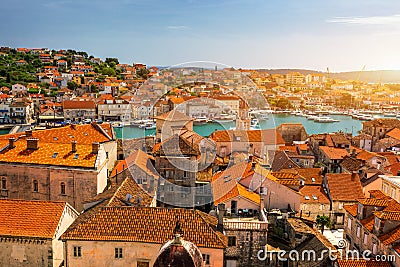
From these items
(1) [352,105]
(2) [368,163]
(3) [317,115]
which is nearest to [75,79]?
(3) [317,115]

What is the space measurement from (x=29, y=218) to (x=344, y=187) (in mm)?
12652

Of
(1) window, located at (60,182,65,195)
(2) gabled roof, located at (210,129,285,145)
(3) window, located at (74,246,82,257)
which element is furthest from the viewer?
(2) gabled roof, located at (210,129,285,145)

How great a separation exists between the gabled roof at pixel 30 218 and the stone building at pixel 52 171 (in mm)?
3755

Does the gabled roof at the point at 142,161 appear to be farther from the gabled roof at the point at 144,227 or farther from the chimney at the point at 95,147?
the gabled roof at the point at 144,227

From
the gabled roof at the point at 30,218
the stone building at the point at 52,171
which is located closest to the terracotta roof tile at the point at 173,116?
the stone building at the point at 52,171

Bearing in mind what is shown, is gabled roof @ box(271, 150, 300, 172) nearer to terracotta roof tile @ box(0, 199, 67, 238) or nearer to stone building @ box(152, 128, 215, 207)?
stone building @ box(152, 128, 215, 207)

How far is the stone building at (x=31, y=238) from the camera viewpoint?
10.0m

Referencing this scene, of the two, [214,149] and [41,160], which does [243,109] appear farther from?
[41,160]

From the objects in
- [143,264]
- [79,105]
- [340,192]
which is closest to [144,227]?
[143,264]

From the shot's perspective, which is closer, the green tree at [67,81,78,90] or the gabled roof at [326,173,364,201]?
the gabled roof at [326,173,364,201]

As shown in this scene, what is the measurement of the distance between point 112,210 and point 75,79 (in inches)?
3032

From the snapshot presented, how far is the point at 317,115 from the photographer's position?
83.1 m

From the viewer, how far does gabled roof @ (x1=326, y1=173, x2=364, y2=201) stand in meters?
17.1

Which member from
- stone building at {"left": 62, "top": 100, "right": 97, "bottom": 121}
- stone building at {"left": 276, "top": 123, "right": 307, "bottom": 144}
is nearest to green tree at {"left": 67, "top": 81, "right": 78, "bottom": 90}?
stone building at {"left": 62, "top": 100, "right": 97, "bottom": 121}
